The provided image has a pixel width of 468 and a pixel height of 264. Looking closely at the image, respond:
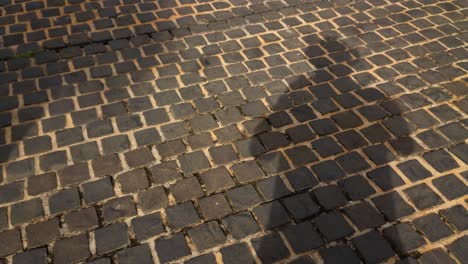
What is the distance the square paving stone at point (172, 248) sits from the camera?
268 cm

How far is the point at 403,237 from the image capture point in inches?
112

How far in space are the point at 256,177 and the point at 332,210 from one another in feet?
2.26

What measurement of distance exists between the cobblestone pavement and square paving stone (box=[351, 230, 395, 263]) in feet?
0.03

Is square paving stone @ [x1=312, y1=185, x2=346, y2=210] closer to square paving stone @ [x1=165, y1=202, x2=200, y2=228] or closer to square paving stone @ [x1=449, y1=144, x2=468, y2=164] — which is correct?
square paving stone @ [x1=165, y1=202, x2=200, y2=228]

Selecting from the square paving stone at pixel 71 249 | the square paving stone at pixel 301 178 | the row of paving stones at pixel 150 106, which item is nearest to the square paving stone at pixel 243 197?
the square paving stone at pixel 301 178

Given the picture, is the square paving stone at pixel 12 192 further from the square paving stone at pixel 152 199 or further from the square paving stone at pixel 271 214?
the square paving stone at pixel 271 214

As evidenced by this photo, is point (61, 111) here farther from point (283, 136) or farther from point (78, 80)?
point (283, 136)

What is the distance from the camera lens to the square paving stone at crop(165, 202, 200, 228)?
9.48 feet

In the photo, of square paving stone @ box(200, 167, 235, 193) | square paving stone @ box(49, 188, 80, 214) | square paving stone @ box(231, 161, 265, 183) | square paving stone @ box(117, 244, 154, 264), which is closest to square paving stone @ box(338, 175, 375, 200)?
square paving stone @ box(231, 161, 265, 183)

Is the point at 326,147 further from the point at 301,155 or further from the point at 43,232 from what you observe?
the point at 43,232

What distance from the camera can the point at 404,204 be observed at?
3055 mm

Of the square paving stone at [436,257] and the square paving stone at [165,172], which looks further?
the square paving stone at [165,172]

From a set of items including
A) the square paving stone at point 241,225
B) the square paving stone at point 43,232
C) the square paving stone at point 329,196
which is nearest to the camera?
the square paving stone at point 43,232

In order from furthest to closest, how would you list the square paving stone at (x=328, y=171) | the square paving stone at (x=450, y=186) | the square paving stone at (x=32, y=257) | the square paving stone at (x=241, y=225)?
the square paving stone at (x=328, y=171)
the square paving stone at (x=450, y=186)
the square paving stone at (x=241, y=225)
the square paving stone at (x=32, y=257)
